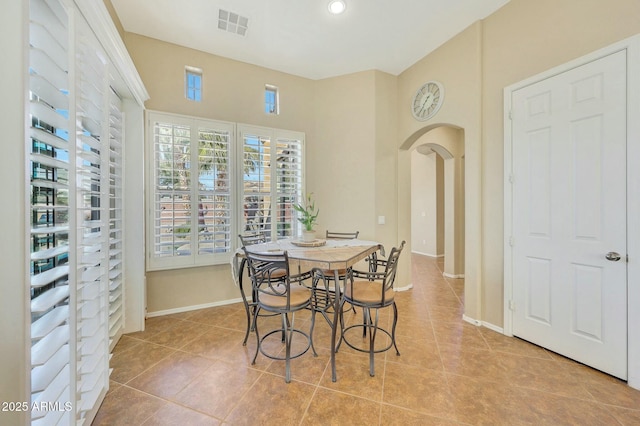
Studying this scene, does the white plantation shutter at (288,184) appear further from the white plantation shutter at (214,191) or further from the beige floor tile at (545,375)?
the beige floor tile at (545,375)

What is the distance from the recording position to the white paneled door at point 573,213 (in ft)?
6.36

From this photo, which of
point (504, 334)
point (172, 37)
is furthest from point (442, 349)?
point (172, 37)

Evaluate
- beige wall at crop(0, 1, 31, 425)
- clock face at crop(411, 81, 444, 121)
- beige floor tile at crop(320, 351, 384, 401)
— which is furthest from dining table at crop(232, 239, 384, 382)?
clock face at crop(411, 81, 444, 121)

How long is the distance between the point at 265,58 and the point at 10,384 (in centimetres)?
384

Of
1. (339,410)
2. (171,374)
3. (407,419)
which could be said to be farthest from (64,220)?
(407,419)

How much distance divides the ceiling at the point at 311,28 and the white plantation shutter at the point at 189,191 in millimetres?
980

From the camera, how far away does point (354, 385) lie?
6.22 ft

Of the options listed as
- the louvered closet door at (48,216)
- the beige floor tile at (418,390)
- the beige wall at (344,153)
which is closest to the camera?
the louvered closet door at (48,216)

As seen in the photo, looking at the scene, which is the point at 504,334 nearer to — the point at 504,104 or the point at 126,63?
the point at 504,104

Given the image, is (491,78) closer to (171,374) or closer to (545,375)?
(545,375)

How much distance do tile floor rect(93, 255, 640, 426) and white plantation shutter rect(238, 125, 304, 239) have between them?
5.02 ft

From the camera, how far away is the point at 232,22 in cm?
286

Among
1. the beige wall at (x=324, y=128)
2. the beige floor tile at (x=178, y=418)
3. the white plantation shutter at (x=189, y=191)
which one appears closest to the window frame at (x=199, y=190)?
the white plantation shutter at (x=189, y=191)

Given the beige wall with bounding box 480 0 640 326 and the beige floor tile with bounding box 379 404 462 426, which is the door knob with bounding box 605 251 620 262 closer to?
the beige wall with bounding box 480 0 640 326
